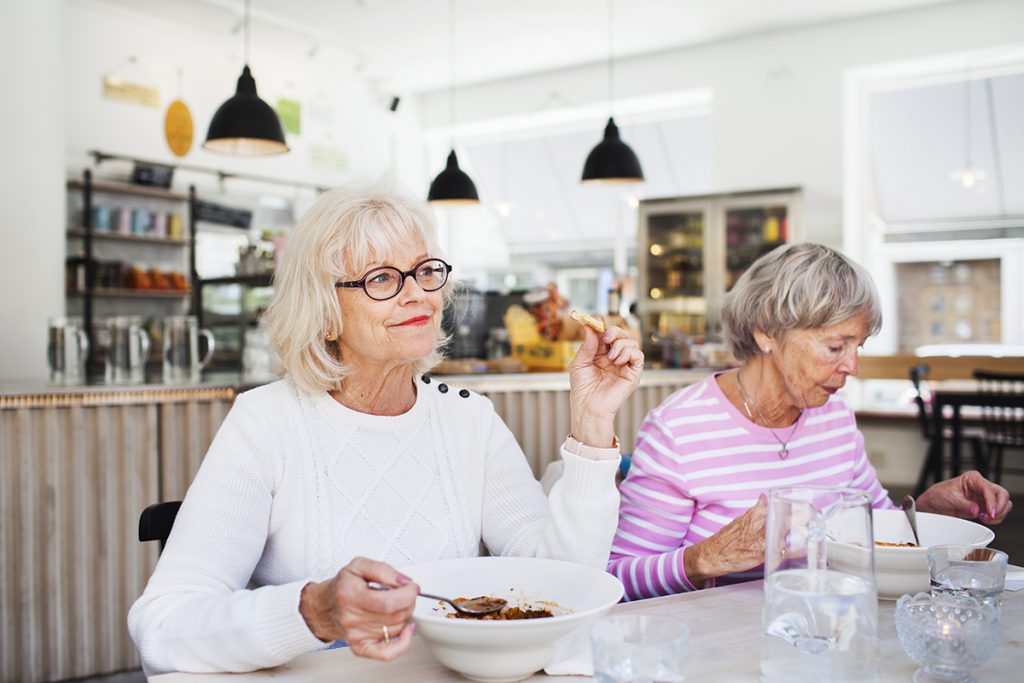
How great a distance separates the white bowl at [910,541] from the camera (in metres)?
1.32

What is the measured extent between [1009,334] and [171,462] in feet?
27.6

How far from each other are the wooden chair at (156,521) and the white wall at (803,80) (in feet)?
20.3

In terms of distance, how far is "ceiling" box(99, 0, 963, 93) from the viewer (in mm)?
6512

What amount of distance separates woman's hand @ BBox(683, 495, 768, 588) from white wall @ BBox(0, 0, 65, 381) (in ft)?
13.0

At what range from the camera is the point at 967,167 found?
8.16 metres

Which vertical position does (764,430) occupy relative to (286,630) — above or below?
above

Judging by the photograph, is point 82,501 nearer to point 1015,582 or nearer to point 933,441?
point 1015,582

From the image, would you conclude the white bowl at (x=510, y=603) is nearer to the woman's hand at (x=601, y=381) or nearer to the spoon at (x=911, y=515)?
the woman's hand at (x=601, y=381)

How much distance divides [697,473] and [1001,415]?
14.6 feet

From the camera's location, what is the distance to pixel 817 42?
272 inches

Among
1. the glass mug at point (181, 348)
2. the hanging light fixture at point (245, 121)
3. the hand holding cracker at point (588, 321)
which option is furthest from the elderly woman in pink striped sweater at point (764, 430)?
the hanging light fixture at point (245, 121)

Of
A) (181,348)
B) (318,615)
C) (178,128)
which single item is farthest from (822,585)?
(178,128)

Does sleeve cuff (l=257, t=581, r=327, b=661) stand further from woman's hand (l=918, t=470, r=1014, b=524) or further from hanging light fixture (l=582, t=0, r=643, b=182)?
hanging light fixture (l=582, t=0, r=643, b=182)

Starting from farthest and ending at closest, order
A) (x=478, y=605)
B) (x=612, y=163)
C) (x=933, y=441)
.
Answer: (x=933, y=441) → (x=612, y=163) → (x=478, y=605)
